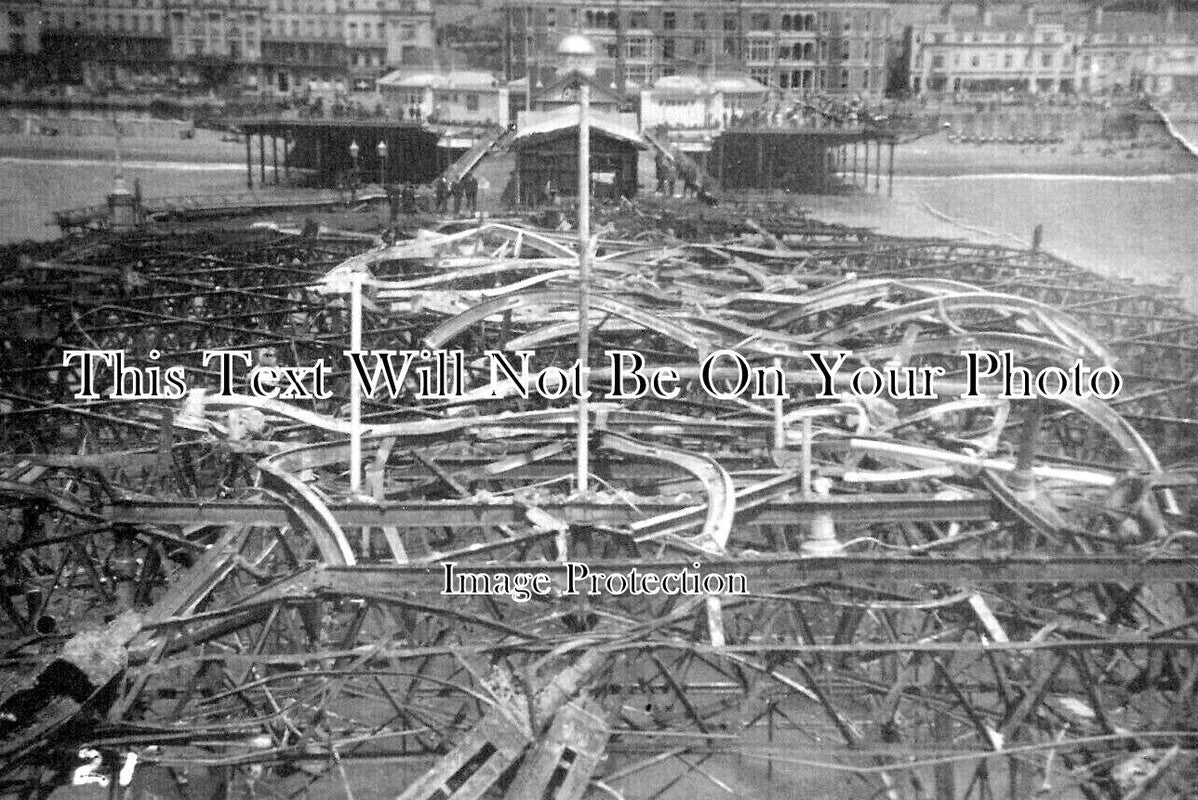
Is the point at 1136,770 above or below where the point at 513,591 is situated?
below

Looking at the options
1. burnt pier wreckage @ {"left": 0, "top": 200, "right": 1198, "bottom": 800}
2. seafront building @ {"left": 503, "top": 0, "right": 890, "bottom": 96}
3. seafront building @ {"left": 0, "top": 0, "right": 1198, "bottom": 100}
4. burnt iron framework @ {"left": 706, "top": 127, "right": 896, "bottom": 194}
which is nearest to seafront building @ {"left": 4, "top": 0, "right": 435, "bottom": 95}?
seafront building @ {"left": 0, "top": 0, "right": 1198, "bottom": 100}

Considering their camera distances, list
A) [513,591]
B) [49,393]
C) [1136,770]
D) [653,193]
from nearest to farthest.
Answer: [1136,770] → [513,591] → [49,393] → [653,193]

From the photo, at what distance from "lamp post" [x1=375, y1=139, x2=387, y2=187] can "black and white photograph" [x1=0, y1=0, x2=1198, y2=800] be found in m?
0.08

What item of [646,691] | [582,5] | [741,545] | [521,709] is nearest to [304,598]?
[521,709]

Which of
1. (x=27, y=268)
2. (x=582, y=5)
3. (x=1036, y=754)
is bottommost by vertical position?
(x=1036, y=754)

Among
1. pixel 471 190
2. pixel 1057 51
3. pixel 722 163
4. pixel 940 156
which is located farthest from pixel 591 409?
pixel 940 156

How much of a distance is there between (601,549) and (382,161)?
5.20 metres

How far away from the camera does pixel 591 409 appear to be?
234 inches

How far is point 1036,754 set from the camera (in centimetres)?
418

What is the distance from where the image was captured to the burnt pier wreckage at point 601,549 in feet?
10.8

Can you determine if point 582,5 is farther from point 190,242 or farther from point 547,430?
point 190,242

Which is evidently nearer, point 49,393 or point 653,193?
point 49,393

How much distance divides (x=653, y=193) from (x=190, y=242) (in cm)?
438

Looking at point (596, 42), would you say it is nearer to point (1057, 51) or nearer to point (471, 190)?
point (471, 190)
